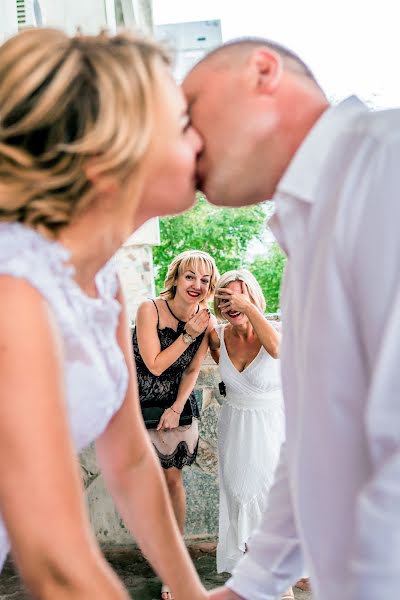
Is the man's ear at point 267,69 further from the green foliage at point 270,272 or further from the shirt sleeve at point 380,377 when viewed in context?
the green foliage at point 270,272

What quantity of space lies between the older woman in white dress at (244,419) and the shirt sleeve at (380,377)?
3.20m

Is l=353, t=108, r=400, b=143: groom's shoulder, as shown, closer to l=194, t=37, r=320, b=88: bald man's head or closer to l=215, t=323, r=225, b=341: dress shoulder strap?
l=194, t=37, r=320, b=88: bald man's head

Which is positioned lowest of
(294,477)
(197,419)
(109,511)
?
(109,511)

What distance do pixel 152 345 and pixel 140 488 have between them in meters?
2.71

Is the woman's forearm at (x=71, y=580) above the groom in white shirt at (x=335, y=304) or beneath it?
beneath

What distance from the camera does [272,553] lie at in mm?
1347

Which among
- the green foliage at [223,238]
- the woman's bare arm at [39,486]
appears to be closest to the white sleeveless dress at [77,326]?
the woman's bare arm at [39,486]

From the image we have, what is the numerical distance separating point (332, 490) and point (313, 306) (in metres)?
0.23

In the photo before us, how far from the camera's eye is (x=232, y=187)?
1314 mm

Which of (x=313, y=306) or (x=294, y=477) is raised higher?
(x=313, y=306)

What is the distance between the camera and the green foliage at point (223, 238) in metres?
13.1

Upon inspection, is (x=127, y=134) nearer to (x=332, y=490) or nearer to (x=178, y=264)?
(x=332, y=490)

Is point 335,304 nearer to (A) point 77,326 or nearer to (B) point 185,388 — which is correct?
(A) point 77,326

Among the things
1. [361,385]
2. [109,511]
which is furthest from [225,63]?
[109,511]
